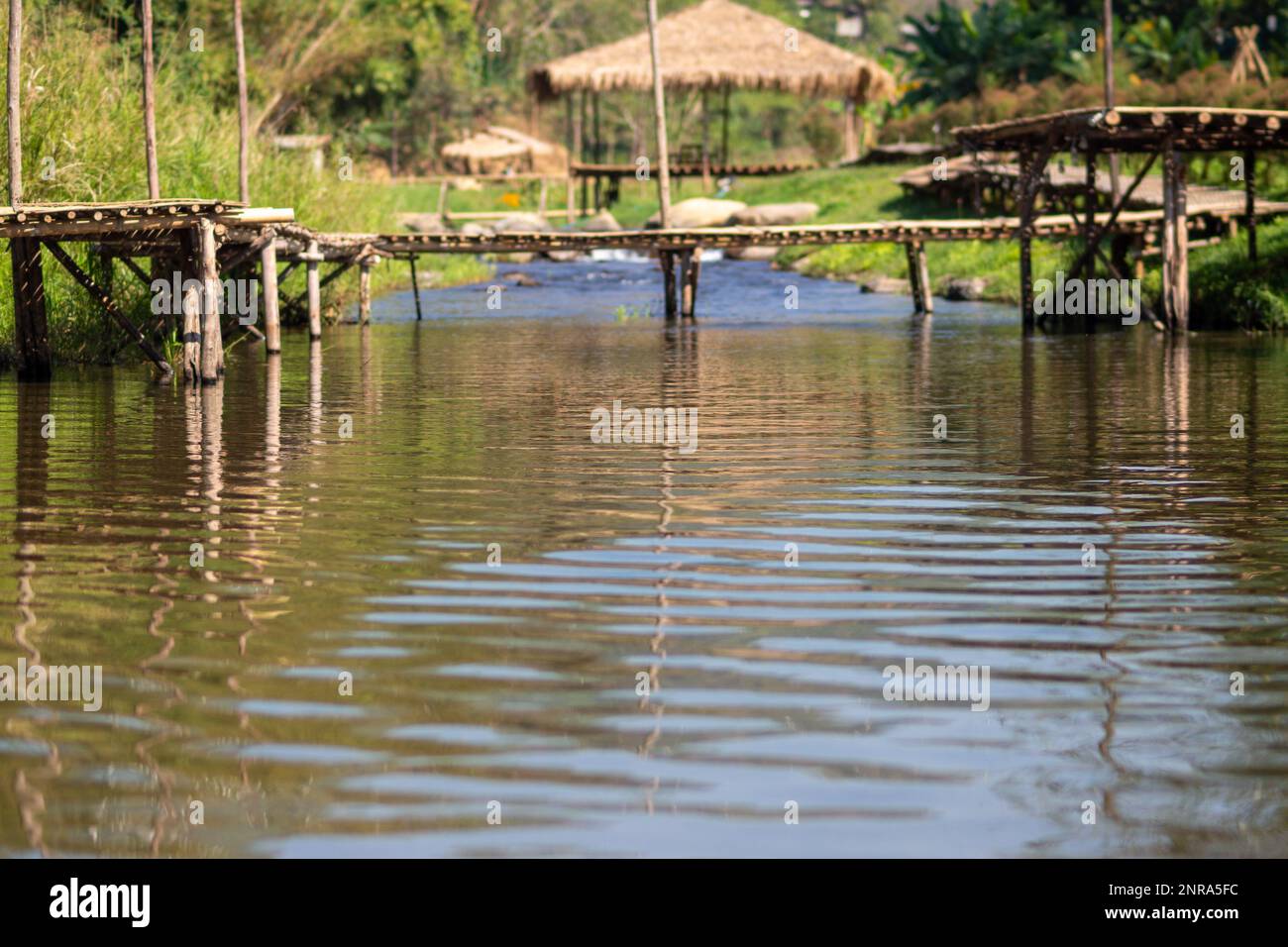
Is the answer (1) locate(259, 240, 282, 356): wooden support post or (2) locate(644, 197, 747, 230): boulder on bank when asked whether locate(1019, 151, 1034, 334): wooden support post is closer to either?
(1) locate(259, 240, 282, 356): wooden support post

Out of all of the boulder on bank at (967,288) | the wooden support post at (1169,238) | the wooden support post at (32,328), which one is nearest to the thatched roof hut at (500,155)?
the boulder on bank at (967,288)

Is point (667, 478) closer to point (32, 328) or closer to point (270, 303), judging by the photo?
point (32, 328)

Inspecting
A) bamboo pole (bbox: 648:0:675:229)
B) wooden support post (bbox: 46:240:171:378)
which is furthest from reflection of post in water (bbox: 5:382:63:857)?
bamboo pole (bbox: 648:0:675:229)

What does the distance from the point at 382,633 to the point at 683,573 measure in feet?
5.11

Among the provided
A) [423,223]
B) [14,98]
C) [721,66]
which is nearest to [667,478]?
[14,98]

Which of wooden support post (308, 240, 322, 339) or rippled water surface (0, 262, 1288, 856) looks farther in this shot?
wooden support post (308, 240, 322, 339)

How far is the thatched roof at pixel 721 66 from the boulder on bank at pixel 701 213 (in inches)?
150

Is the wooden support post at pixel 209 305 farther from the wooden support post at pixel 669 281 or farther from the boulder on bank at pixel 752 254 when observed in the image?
the boulder on bank at pixel 752 254

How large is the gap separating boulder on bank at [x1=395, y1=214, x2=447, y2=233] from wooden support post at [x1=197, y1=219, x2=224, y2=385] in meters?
28.1

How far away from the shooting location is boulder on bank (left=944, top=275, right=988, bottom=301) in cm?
3428

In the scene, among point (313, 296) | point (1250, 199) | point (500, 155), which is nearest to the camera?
point (313, 296)

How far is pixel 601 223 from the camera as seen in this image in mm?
49000

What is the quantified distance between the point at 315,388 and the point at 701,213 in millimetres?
28553
